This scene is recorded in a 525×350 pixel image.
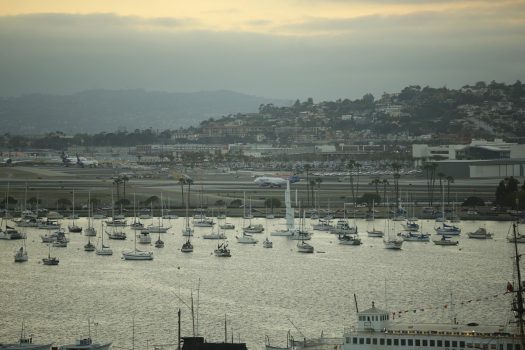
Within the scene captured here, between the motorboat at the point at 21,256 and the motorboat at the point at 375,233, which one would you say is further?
the motorboat at the point at 375,233

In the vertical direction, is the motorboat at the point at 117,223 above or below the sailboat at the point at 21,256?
below

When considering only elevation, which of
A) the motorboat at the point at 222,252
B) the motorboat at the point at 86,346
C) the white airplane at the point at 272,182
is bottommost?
the white airplane at the point at 272,182

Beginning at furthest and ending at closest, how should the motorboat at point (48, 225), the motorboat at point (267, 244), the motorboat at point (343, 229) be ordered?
the motorboat at point (48, 225), the motorboat at point (343, 229), the motorboat at point (267, 244)

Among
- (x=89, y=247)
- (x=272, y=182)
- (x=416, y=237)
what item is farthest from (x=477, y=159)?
(x=89, y=247)

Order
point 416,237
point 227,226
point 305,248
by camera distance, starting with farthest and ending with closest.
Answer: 1. point 227,226
2. point 416,237
3. point 305,248

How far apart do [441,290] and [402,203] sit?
5299 cm

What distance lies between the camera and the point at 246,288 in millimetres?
60688

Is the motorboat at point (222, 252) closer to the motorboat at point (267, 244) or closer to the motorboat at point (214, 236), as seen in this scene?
the motorboat at point (267, 244)

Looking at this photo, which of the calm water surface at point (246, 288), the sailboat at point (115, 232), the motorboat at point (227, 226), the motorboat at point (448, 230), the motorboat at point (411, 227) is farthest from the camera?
the motorboat at point (227, 226)

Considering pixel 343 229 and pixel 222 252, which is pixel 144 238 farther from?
pixel 343 229

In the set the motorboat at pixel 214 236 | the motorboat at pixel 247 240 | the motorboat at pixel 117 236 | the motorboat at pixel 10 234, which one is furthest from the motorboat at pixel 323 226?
the motorboat at pixel 10 234

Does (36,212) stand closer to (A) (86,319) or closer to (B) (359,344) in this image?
(A) (86,319)

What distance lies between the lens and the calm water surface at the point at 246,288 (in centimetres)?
4903

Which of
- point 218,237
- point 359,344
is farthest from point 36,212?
point 359,344
